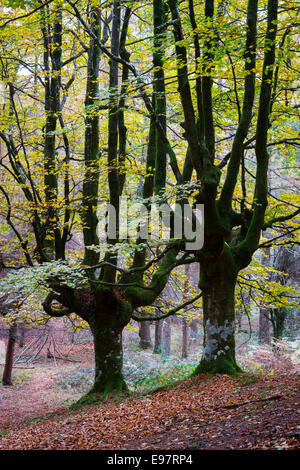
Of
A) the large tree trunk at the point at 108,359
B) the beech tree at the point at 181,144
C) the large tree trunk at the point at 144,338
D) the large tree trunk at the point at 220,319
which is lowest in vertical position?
the large tree trunk at the point at 144,338

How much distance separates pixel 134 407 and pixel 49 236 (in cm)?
487

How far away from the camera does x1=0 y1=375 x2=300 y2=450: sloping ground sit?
141 inches

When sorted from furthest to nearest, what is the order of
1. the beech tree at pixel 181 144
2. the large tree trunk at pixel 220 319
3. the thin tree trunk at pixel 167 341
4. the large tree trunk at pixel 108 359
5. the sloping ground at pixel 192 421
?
the thin tree trunk at pixel 167 341
the large tree trunk at pixel 108 359
the large tree trunk at pixel 220 319
the beech tree at pixel 181 144
the sloping ground at pixel 192 421

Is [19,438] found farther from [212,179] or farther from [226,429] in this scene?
[212,179]

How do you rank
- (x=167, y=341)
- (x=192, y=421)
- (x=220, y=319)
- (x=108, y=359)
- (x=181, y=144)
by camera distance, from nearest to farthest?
(x=192, y=421), (x=220, y=319), (x=108, y=359), (x=181, y=144), (x=167, y=341)

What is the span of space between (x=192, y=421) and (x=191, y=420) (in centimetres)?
8

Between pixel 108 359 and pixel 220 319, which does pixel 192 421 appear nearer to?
pixel 220 319

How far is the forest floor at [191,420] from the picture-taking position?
141 inches

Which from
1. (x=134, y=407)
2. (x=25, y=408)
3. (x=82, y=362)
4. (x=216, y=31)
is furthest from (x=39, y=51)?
(x=82, y=362)

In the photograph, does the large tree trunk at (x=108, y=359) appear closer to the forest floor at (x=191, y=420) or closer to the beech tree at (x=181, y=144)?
the beech tree at (x=181, y=144)

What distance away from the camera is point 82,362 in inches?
746

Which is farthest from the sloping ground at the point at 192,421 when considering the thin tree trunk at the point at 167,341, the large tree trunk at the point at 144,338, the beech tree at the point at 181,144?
the large tree trunk at the point at 144,338

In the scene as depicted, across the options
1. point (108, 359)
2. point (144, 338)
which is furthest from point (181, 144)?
point (144, 338)

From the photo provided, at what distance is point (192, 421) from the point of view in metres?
4.75
